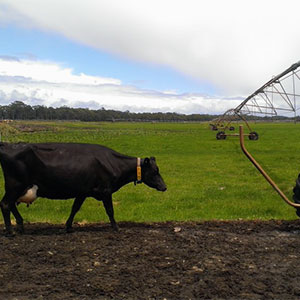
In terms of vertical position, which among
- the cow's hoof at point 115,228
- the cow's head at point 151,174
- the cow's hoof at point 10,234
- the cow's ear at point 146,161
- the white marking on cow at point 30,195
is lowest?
the cow's hoof at point 10,234

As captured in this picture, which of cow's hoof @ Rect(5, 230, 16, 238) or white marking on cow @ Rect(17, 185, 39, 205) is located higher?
white marking on cow @ Rect(17, 185, 39, 205)

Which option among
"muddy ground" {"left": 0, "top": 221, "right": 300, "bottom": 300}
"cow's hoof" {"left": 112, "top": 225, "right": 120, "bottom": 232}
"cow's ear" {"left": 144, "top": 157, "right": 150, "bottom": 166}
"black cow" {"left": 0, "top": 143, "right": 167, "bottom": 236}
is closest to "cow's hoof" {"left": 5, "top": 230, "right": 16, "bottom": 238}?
"black cow" {"left": 0, "top": 143, "right": 167, "bottom": 236}

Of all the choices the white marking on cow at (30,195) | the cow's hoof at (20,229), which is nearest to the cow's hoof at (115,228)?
the white marking on cow at (30,195)

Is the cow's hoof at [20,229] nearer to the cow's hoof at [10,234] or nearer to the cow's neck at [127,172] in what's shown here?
the cow's hoof at [10,234]

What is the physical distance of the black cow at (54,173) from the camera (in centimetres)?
716

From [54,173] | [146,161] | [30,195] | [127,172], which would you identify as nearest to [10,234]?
[30,195]

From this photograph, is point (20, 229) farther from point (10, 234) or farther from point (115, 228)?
point (115, 228)

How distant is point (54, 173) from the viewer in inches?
285

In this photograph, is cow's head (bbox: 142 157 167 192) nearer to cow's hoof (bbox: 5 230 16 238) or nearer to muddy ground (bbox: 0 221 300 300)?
muddy ground (bbox: 0 221 300 300)

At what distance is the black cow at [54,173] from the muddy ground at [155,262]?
2.30 feet

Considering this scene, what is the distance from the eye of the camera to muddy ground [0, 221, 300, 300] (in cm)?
475

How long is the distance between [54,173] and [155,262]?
2.79 m

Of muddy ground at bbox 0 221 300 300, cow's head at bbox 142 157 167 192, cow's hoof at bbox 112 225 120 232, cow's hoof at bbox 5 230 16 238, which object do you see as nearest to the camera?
muddy ground at bbox 0 221 300 300

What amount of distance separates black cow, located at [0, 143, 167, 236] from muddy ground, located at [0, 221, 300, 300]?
0.70 metres
